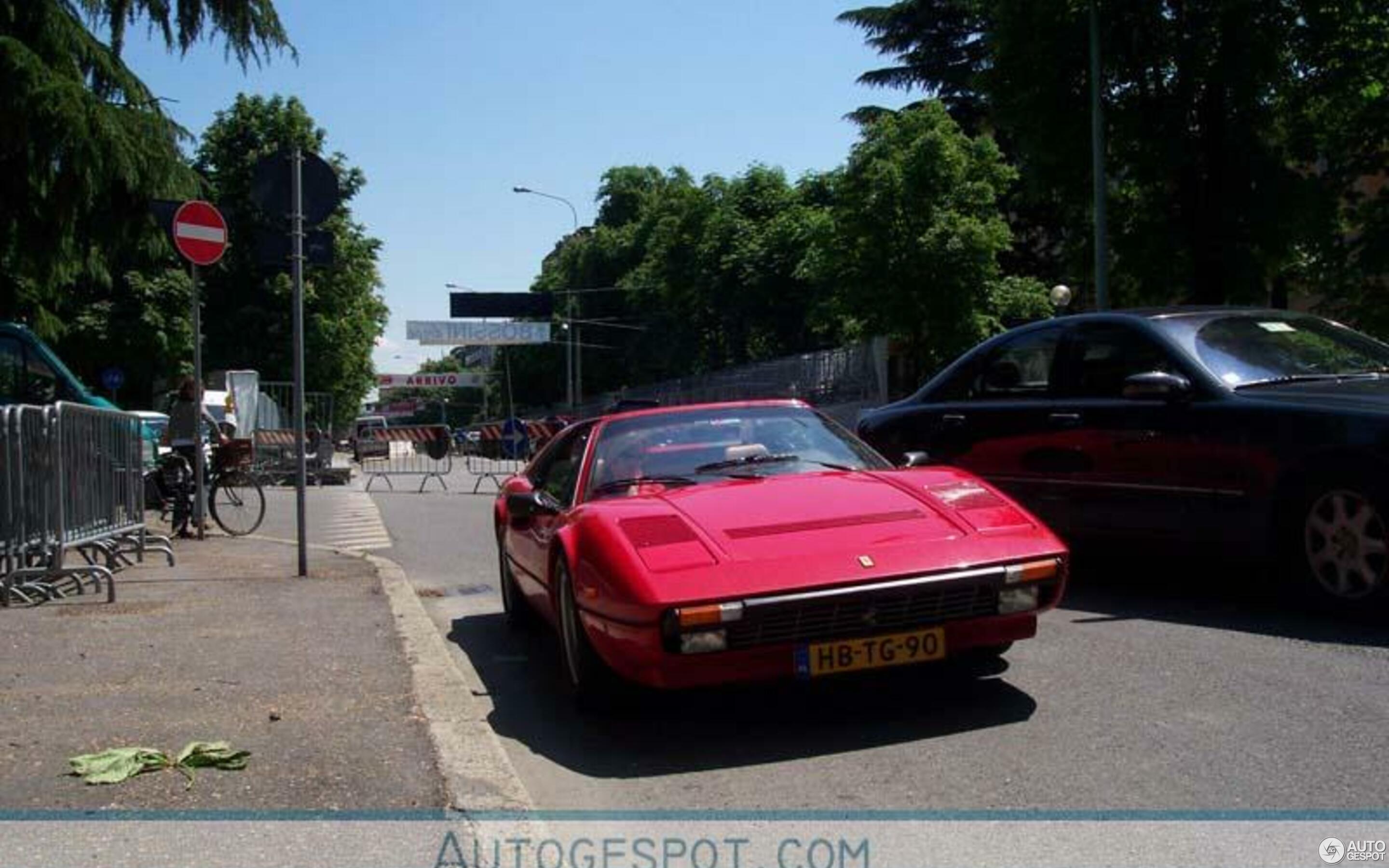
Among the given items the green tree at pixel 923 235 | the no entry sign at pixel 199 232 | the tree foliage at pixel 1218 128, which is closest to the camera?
the no entry sign at pixel 199 232

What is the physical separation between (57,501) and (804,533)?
582cm

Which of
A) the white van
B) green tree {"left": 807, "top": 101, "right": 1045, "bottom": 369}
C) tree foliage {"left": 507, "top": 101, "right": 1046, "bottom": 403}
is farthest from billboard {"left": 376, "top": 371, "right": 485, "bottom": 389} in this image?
green tree {"left": 807, "top": 101, "right": 1045, "bottom": 369}

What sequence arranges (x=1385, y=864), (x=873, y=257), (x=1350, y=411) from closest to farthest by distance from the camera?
1. (x=1385, y=864)
2. (x=1350, y=411)
3. (x=873, y=257)

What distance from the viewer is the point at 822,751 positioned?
173 inches

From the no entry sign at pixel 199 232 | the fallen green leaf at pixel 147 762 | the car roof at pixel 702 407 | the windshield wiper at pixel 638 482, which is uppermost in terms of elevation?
the no entry sign at pixel 199 232

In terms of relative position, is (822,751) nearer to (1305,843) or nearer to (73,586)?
(1305,843)

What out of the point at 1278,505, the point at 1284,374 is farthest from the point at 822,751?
the point at 1284,374

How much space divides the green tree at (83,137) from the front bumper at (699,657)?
10.4m

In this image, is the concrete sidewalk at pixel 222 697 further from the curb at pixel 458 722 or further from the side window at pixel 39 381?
the side window at pixel 39 381

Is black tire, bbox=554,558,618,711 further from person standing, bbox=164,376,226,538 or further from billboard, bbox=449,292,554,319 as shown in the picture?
billboard, bbox=449,292,554,319

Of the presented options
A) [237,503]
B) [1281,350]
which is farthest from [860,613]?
[237,503]

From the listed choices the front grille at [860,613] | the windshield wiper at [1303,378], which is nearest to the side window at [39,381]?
the front grille at [860,613]

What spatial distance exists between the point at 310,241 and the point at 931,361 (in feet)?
72.9

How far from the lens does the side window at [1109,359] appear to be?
276 inches
